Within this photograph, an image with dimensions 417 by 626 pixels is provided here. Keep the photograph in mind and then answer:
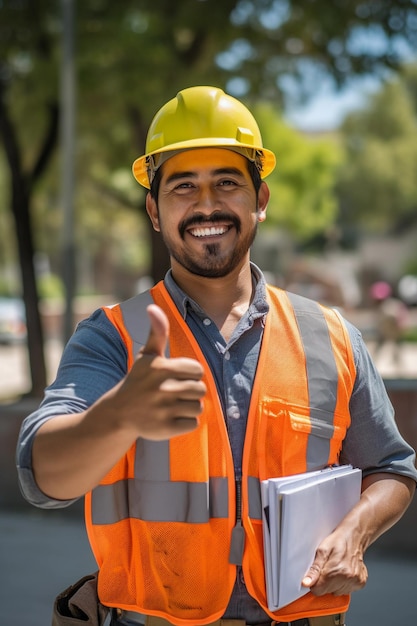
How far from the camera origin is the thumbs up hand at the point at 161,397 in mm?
1666

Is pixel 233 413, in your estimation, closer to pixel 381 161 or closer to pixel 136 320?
pixel 136 320

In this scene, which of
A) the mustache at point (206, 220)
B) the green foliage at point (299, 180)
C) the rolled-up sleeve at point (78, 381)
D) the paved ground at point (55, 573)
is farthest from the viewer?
the green foliage at point (299, 180)

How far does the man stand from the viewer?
83.4 inches

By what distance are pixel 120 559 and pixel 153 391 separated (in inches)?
25.3

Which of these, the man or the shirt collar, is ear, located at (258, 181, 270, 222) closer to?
the man

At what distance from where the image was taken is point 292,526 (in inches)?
81.5

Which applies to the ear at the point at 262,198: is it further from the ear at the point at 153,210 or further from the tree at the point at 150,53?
the tree at the point at 150,53

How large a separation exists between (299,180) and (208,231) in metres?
36.2

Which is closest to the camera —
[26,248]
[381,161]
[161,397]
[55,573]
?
[161,397]

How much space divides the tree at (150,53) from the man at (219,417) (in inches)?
304

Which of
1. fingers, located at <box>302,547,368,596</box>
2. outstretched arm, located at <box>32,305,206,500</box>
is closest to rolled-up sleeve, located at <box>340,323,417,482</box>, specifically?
fingers, located at <box>302,547,368,596</box>

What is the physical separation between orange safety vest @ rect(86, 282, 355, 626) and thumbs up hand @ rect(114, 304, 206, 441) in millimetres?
427

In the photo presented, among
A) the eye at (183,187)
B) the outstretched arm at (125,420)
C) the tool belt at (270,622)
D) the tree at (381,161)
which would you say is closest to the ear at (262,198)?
the eye at (183,187)

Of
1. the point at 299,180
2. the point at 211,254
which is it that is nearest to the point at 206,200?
the point at 211,254
